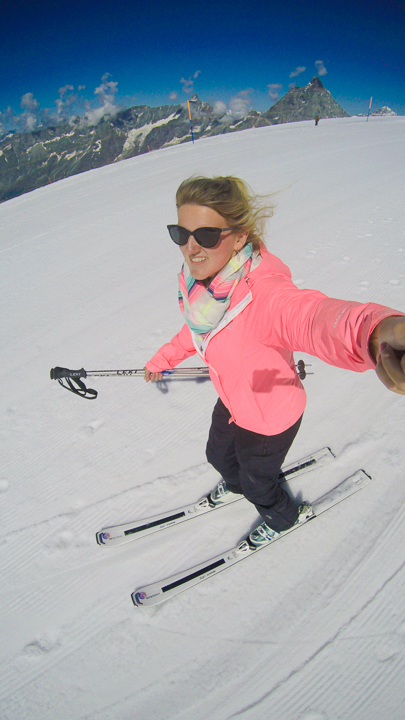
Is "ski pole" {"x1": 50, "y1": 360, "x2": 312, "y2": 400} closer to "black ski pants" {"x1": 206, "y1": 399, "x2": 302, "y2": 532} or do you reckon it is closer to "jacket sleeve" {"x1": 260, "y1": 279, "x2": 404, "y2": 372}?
"black ski pants" {"x1": 206, "y1": 399, "x2": 302, "y2": 532}

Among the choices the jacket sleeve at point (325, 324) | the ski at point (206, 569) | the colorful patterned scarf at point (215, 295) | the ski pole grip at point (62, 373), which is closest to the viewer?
the jacket sleeve at point (325, 324)

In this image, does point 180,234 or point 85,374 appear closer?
point 180,234

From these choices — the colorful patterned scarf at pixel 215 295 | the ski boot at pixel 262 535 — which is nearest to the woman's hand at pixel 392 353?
the colorful patterned scarf at pixel 215 295

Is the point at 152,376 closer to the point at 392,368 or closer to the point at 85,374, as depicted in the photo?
the point at 85,374

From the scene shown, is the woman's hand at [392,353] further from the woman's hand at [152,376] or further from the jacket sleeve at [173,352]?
the woman's hand at [152,376]

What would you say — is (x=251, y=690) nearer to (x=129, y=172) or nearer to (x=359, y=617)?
(x=359, y=617)

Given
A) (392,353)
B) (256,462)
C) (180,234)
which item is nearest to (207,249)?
(180,234)

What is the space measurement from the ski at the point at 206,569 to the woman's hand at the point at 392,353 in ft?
5.38

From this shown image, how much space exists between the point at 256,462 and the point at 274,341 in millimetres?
668

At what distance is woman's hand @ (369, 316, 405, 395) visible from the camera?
687 millimetres

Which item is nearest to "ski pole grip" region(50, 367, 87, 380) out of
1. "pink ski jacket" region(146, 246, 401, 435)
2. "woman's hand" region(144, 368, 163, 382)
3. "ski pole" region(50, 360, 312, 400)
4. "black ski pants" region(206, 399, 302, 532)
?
"ski pole" region(50, 360, 312, 400)

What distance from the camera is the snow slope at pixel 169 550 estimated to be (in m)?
1.58

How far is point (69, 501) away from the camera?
231 cm

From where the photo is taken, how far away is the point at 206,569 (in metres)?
1.92
